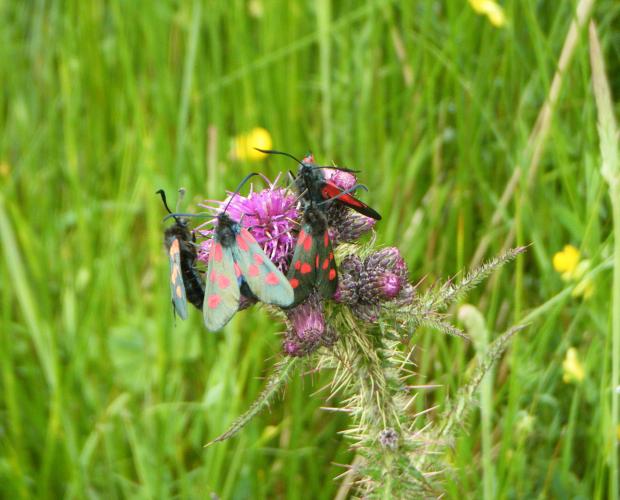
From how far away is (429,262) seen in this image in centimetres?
284

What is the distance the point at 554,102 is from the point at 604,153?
36.4 inches

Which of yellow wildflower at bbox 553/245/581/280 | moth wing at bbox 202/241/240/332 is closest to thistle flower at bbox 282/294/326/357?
moth wing at bbox 202/241/240/332

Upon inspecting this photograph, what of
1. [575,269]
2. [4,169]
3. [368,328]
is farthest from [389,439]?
[4,169]

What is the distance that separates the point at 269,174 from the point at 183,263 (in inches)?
56.5

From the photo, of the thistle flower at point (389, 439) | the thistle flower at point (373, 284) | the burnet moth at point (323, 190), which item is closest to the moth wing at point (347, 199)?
the burnet moth at point (323, 190)

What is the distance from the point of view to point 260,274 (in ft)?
5.38

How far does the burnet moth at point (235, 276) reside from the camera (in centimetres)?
161

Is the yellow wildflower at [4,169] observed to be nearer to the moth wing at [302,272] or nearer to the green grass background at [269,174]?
the green grass background at [269,174]

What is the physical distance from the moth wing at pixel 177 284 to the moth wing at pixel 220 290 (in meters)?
0.09

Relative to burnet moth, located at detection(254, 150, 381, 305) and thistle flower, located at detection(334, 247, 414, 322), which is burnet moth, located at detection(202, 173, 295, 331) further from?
thistle flower, located at detection(334, 247, 414, 322)

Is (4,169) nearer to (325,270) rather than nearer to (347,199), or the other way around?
(347,199)

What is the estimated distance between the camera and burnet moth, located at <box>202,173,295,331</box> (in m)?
1.61

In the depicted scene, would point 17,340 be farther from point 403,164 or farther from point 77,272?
point 403,164

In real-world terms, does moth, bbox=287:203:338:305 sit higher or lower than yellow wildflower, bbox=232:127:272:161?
lower
